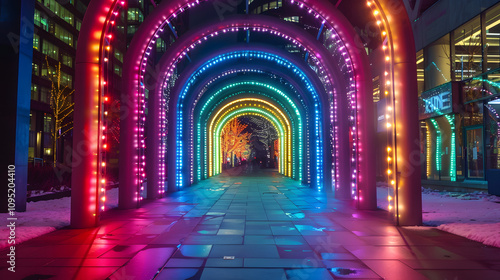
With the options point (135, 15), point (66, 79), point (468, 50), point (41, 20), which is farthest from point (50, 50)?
point (468, 50)

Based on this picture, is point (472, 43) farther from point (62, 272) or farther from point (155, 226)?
point (62, 272)

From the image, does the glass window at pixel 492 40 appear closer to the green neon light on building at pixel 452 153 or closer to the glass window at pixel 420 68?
the green neon light on building at pixel 452 153

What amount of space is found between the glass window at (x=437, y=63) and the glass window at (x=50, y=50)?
40090 millimetres

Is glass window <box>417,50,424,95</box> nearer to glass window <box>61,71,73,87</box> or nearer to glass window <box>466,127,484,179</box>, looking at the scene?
glass window <box>466,127,484,179</box>

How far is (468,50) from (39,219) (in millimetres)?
17309

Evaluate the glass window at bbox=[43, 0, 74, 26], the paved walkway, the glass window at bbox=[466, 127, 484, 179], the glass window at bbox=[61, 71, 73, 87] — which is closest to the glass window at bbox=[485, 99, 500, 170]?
the glass window at bbox=[466, 127, 484, 179]

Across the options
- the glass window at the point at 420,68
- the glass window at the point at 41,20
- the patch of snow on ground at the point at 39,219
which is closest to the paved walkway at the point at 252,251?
the patch of snow on ground at the point at 39,219

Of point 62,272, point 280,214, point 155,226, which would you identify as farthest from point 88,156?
point 280,214

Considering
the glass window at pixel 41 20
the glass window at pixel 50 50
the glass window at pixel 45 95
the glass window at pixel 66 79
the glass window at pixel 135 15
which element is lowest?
the glass window at pixel 45 95

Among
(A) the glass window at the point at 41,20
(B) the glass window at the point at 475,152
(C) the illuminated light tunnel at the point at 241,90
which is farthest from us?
(A) the glass window at the point at 41,20

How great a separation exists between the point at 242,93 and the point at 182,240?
20398 mm

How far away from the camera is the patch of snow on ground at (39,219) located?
6.66 m

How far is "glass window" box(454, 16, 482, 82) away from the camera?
51.8 ft

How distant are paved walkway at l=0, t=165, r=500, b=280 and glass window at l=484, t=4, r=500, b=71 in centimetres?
982
